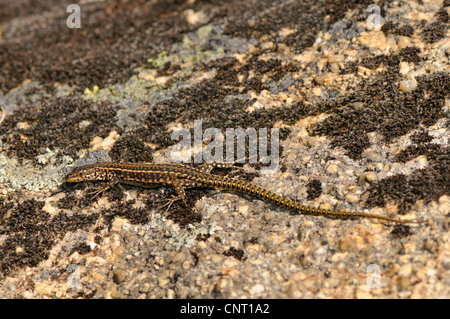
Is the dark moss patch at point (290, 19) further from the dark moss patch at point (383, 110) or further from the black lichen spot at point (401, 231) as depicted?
the black lichen spot at point (401, 231)

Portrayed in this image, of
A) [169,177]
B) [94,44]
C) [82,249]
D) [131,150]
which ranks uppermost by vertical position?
[94,44]

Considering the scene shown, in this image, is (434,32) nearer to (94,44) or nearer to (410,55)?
(410,55)

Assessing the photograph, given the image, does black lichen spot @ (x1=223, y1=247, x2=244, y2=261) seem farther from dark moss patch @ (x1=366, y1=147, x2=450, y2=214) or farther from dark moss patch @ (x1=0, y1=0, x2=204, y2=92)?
dark moss patch @ (x1=0, y1=0, x2=204, y2=92)

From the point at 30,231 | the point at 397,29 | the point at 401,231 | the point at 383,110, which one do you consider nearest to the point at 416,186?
the point at 401,231

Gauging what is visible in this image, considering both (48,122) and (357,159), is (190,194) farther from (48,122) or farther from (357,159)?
(48,122)

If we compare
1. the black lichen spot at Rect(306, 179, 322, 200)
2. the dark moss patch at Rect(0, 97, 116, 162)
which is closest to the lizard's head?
the dark moss patch at Rect(0, 97, 116, 162)

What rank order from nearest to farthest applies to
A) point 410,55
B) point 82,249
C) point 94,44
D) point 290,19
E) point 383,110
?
point 82,249, point 383,110, point 410,55, point 290,19, point 94,44

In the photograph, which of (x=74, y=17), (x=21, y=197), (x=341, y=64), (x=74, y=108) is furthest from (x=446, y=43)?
(x=74, y=17)
